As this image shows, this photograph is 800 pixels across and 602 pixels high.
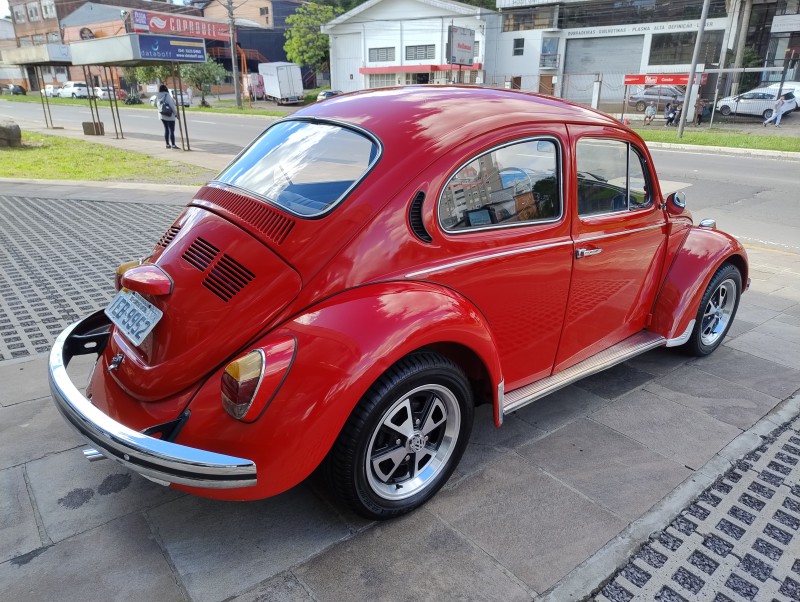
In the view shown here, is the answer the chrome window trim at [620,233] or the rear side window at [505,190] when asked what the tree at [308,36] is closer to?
the chrome window trim at [620,233]

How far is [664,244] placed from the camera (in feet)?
12.6

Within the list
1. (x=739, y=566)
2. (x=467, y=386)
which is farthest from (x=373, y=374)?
(x=739, y=566)

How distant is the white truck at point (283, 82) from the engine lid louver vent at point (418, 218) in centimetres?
4589

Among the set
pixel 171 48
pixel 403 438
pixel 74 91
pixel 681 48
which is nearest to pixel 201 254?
pixel 403 438

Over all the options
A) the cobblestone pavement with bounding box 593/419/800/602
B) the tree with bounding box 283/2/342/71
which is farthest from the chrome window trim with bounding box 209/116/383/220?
the tree with bounding box 283/2/342/71

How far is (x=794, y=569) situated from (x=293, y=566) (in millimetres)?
2078

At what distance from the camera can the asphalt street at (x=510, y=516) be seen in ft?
7.45

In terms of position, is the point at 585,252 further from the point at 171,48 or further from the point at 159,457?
the point at 171,48

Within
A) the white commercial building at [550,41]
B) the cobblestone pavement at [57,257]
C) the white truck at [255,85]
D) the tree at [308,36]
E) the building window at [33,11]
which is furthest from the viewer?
the building window at [33,11]

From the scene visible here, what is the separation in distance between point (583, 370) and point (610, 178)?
1.17 meters

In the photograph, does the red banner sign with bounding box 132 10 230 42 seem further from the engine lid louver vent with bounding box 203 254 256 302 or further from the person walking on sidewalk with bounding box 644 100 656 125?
the engine lid louver vent with bounding box 203 254 256 302

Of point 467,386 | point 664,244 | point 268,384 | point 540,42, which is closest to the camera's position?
point 268,384

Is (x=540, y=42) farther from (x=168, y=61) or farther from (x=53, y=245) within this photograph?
(x=53, y=245)

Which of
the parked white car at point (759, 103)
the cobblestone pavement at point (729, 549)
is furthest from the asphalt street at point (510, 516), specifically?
the parked white car at point (759, 103)
